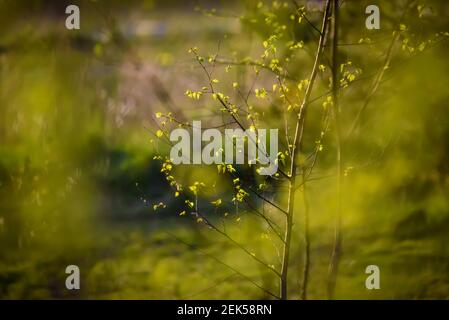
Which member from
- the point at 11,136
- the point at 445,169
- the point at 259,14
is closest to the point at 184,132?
the point at 259,14

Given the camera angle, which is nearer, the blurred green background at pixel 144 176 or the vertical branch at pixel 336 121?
the vertical branch at pixel 336 121

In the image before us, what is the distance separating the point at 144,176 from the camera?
758 cm

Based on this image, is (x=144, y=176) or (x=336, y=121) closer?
(x=336, y=121)

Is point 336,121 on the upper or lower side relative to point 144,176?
lower

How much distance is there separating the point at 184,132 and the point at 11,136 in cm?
358

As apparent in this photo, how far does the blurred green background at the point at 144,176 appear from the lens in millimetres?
5375

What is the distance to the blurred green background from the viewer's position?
17.6ft

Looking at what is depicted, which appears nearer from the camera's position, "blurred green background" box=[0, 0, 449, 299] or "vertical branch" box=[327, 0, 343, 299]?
"vertical branch" box=[327, 0, 343, 299]

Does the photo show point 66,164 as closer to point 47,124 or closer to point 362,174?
point 47,124
